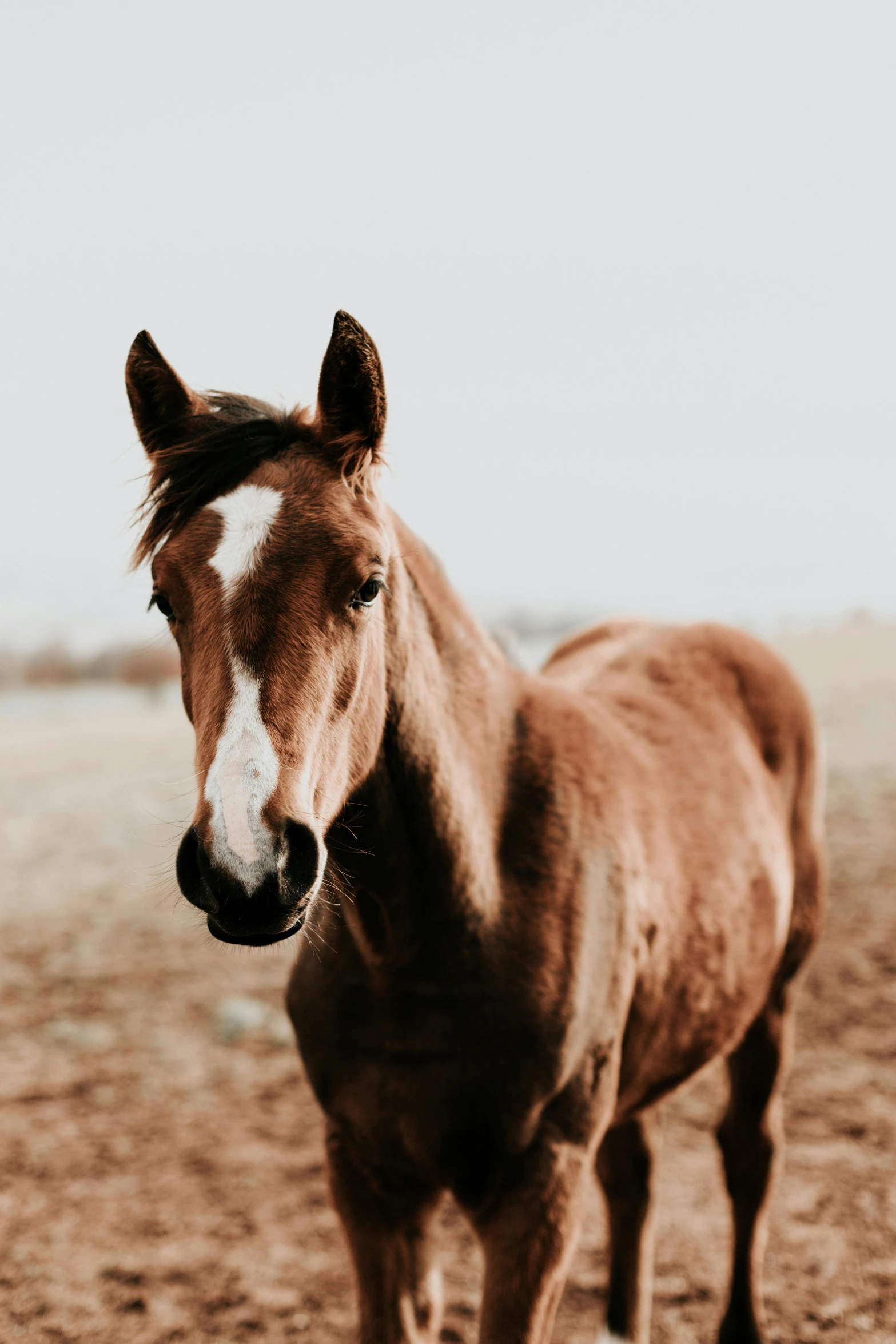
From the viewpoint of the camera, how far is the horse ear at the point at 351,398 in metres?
1.92

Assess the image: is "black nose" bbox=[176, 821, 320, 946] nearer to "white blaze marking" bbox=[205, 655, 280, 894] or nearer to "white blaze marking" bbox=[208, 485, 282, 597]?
"white blaze marking" bbox=[205, 655, 280, 894]

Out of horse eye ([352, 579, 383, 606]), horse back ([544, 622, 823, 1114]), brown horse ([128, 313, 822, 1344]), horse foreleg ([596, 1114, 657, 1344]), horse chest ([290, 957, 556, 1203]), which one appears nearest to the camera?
brown horse ([128, 313, 822, 1344])

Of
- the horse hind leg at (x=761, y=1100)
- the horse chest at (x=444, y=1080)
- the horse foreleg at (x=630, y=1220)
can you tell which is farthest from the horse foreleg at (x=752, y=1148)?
the horse chest at (x=444, y=1080)

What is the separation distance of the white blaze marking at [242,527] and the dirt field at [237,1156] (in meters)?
0.48

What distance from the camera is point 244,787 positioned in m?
1.52

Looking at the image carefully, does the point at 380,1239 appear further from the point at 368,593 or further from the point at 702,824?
the point at 368,593

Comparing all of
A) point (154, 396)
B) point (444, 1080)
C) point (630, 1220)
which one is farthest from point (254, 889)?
point (630, 1220)

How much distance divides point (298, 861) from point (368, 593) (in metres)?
0.53

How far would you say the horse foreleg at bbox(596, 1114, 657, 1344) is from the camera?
305cm

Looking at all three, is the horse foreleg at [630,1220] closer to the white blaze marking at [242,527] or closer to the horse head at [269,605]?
the horse head at [269,605]

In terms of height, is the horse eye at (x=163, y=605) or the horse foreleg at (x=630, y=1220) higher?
the horse eye at (x=163, y=605)

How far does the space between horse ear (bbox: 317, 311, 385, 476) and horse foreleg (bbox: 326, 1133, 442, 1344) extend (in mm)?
1502

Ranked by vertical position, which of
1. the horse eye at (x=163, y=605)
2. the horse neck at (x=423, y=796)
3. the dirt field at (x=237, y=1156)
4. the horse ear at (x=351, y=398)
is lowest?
the dirt field at (x=237, y=1156)

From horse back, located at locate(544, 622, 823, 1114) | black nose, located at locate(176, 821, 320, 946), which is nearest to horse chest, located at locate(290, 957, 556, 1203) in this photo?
horse back, located at locate(544, 622, 823, 1114)
